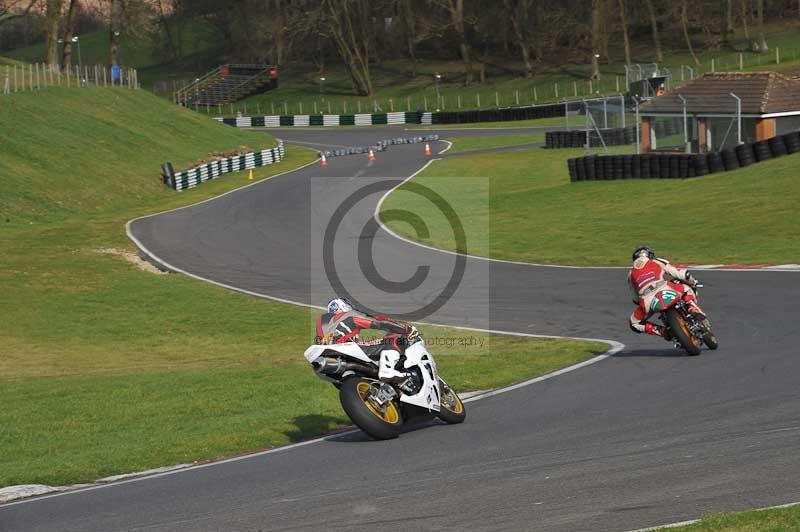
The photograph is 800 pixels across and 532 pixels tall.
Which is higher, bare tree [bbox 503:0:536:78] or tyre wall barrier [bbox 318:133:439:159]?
bare tree [bbox 503:0:536:78]

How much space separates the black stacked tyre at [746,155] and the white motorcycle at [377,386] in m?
30.8

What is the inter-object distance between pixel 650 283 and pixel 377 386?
5.96 metres

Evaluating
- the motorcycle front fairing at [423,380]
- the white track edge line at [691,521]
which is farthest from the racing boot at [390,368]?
the white track edge line at [691,521]

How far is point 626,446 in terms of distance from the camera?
10.7m

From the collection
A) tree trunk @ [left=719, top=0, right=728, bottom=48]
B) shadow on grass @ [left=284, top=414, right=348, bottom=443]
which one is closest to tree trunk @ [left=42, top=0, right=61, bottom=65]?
tree trunk @ [left=719, top=0, right=728, bottom=48]

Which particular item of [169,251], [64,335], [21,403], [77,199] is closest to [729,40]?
[77,199]

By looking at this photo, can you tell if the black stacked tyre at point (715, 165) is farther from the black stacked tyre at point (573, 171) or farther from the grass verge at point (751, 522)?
the grass verge at point (751, 522)

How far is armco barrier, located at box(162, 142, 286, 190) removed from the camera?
179 feet

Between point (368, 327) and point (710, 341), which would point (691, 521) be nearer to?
point (368, 327)

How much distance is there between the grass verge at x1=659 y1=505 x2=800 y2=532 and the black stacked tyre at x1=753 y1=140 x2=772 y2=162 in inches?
1350

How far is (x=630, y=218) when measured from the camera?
36.1 metres

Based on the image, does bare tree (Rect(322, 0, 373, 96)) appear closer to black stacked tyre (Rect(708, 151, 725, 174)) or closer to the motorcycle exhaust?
black stacked tyre (Rect(708, 151, 725, 174))

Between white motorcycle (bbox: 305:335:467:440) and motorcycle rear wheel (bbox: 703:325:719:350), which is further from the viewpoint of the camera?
motorcycle rear wheel (bbox: 703:325:719:350)

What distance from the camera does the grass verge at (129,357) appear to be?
1359 cm
